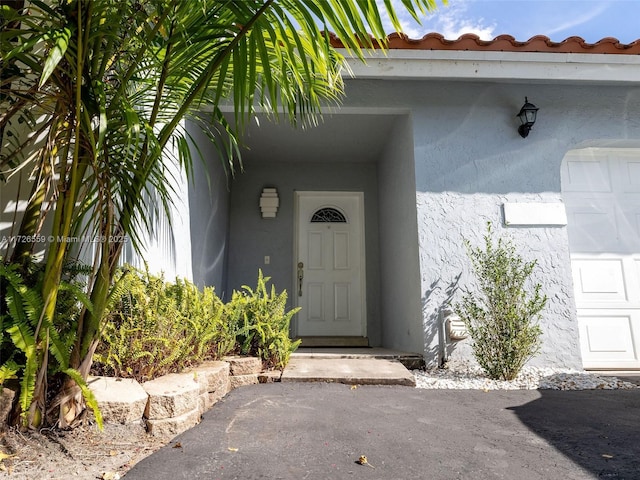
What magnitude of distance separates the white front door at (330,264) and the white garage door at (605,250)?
262 cm

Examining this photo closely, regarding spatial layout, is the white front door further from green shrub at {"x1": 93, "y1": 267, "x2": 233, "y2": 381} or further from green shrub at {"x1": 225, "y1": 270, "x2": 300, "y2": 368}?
green shrub at {"x1": 93, "y1": 267, "x2": 233, "y2": 381}

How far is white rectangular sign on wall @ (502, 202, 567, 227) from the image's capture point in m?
3.72

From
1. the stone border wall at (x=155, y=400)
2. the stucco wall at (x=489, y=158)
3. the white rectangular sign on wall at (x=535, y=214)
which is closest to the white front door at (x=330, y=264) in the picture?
the stucco wall at (x=489, y=158)

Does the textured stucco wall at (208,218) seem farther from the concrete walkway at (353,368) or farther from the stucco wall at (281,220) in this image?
the concrete walkway at (353,368)

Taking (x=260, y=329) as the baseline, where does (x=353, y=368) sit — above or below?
below

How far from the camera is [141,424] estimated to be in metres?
1.60

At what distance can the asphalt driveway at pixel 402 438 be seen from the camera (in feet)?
4.50

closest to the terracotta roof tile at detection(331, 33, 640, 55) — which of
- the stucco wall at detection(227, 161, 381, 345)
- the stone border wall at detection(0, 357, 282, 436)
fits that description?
the stucco wall at detection(227, 161, 381, 345)

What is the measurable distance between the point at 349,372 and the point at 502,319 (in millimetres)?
1347

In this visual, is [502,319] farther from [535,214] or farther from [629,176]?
[629,176]

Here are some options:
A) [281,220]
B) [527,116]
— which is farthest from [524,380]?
[281,220]

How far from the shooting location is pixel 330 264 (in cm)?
561

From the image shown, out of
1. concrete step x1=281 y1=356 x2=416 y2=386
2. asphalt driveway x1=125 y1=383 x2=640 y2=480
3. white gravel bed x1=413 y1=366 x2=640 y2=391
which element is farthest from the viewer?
white gravel bed x1=413 y1=366 x2=640 y2=391

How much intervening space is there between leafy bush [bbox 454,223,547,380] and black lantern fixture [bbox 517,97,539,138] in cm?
124
